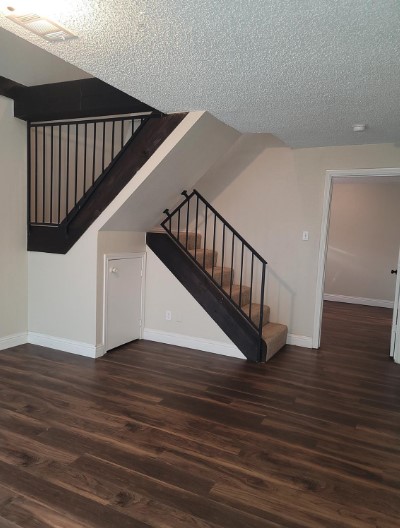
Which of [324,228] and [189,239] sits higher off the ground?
[324,228]

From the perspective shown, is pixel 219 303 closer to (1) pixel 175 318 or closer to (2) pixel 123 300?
(1) pixel 175 318

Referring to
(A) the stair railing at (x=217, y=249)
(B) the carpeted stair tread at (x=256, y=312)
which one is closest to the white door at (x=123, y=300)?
(A) the stair railing at (x=217, y=249)

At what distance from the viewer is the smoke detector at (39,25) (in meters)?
1.75

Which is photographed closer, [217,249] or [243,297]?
[243,297]

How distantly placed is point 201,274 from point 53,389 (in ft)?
5.80

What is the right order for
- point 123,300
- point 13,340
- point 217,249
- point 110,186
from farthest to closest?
point 217,249 < point 123,300 < point 13,340 < point 110,186

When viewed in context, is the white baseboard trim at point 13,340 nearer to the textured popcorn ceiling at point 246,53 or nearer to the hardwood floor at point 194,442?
the hardwood floor at point 194,442

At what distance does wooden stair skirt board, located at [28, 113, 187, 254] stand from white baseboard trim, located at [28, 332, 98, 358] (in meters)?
0.93

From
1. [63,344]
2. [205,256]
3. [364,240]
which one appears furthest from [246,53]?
[364,240]

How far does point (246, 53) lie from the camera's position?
77.9 inches

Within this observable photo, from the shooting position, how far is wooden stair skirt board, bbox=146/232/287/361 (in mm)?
3641

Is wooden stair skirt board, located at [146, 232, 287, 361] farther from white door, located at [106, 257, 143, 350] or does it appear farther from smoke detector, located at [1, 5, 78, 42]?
smoke detector, located at [1, 5, 78, 42]

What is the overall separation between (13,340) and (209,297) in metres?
2.12

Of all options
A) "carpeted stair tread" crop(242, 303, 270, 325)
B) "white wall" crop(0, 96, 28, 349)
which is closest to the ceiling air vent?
"white wall" crop(0, 96, 28, 349)
